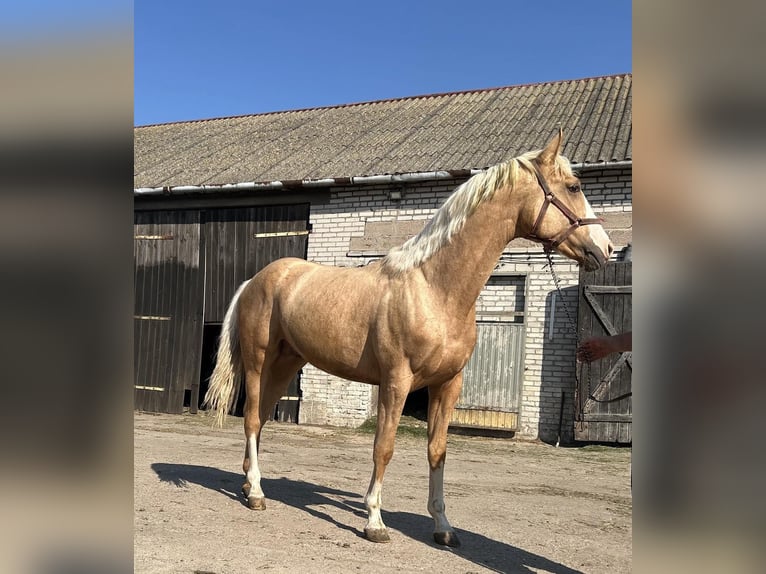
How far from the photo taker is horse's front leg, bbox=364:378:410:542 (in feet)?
11.6

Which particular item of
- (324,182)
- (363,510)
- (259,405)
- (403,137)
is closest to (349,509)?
(363,510)

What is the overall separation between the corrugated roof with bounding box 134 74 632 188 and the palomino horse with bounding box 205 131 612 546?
17.0 ft

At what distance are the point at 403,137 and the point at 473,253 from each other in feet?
26.3

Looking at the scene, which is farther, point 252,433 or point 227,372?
point 227,372

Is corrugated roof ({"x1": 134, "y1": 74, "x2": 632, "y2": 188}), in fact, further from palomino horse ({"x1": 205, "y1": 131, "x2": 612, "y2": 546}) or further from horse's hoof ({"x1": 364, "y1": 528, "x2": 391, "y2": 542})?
horse's hoof ({"x1": 364, "y1": 528, "x2": 391, "y2": 542})

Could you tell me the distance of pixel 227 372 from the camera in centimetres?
485

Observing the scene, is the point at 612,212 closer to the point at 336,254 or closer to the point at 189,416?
the point at 336,254

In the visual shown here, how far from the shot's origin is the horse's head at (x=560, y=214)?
324 centimetres

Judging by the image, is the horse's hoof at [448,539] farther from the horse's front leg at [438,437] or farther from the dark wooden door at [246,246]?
the dark wooden door at [246,246]

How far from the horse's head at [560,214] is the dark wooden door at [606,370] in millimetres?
4958

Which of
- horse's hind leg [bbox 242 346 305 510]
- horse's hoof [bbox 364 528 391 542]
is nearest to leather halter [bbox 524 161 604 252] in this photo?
horse's hoof [bbox 364 528 391 542]

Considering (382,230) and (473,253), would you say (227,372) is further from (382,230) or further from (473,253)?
(382,230)

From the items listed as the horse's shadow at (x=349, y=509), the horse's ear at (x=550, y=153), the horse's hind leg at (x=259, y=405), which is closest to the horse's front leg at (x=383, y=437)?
the horse's shadow at (x=349, y=509)
